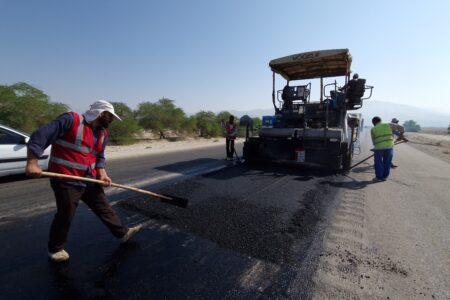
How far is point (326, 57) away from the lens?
23.8 feet

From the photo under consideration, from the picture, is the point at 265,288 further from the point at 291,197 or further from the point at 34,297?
the point at 291,197

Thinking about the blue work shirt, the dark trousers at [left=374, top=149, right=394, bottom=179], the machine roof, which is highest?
the machine roof

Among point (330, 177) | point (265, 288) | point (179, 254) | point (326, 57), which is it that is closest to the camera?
point (265, 288)

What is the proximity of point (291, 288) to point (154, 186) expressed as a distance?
3.98 metres

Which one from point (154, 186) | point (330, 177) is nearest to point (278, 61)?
point (330, 177)

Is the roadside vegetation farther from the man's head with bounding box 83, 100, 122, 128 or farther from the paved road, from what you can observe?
the man's head with bounding box 83, 100, 122, 128

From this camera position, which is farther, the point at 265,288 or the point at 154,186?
the point at 154,186

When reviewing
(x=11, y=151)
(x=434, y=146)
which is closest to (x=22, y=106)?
(x=11, y=151)

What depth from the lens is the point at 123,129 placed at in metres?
16.6

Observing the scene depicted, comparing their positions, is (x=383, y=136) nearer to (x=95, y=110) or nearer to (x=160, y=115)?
(x=95, y=110)

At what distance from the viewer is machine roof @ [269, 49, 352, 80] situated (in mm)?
7218

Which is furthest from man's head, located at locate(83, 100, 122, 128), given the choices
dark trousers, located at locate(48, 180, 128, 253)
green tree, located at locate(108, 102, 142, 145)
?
green tree, located at locate(108, 102, 142, 145)

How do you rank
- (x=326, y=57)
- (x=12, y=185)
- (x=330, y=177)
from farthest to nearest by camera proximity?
(x=326, y=57) < (x=330, y=177) < (x=12, y=185)

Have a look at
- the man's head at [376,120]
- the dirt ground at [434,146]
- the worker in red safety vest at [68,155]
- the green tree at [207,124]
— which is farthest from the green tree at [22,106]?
the dirt ground at [434,146]
